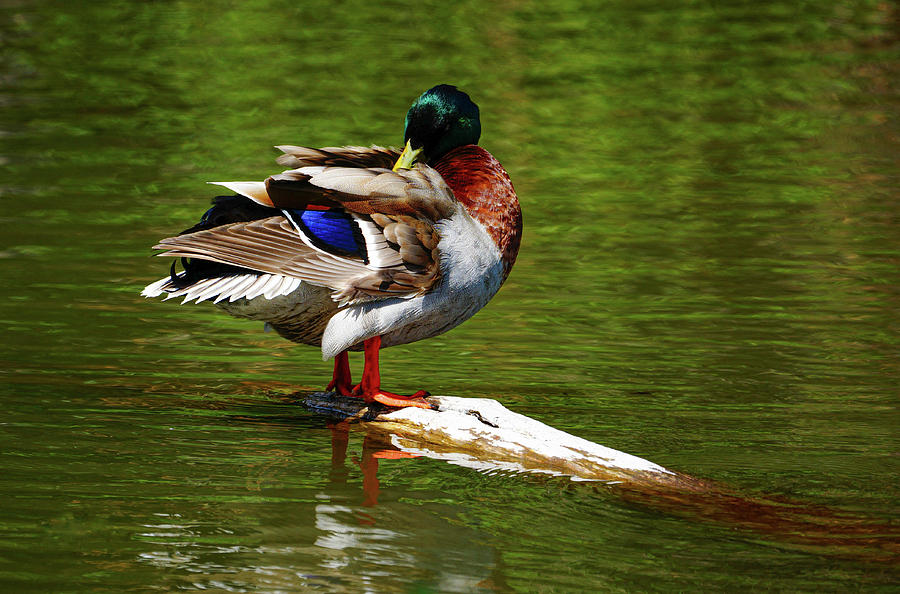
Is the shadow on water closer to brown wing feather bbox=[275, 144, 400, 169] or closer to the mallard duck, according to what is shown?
the mallard duck

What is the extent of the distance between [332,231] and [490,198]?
2.63 ft

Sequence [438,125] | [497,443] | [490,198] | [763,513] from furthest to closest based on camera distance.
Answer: [438,125] → [490,198] → [497,443] → [763,513]

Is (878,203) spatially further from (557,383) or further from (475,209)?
(475,209)

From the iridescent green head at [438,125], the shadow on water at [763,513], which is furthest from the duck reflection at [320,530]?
the iridescent green head at [438,125]

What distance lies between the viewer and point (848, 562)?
5.45 m

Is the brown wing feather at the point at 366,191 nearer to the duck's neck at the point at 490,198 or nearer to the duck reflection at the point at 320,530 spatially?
the duck's neck at the point at 490,198

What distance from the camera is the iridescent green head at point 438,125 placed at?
731 cm

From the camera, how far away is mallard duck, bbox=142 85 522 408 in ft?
21.7

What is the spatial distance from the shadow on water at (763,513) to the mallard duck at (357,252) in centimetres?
72

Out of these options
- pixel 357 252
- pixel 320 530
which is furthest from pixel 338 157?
pixel 320 530

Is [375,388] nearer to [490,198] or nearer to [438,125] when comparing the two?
[490,198]

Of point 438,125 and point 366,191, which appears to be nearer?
point 366,191

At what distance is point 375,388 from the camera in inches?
278

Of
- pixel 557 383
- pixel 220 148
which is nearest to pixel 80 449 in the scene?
pixel 557 383
